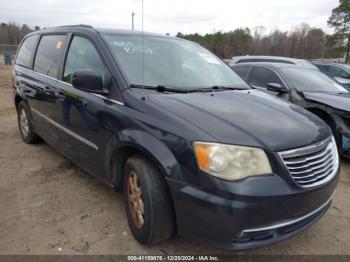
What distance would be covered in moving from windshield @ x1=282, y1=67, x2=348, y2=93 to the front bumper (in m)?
3.73

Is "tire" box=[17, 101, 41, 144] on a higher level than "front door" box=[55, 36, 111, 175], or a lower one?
lower

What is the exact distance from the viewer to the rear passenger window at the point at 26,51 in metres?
4.77

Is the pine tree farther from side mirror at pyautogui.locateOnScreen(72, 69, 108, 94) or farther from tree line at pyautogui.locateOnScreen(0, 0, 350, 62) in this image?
side mirror at pyautogui.locateOnScreen(72, 69, 108, 94)

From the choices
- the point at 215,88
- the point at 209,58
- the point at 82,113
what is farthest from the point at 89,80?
the point at 209,58

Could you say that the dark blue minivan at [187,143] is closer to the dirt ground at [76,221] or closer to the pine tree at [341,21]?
the dirt ground at [76,221]

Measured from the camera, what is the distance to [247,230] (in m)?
2.10

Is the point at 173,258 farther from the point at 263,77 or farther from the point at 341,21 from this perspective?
the point at 341,21

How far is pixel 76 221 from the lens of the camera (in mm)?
3006

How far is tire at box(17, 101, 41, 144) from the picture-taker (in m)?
4.95

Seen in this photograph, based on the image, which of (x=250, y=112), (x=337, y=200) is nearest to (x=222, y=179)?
(x=250, y=112)

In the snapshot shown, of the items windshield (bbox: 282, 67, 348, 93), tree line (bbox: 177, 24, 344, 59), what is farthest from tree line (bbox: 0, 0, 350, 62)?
windshield (bbox: 282, 67, 348, 93)

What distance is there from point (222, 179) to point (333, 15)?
47.9m

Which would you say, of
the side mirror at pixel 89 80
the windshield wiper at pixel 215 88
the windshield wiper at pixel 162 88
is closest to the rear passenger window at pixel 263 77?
the windshield wiper at pixel 215 88

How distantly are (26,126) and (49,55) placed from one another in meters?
1.61
